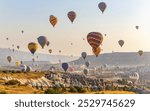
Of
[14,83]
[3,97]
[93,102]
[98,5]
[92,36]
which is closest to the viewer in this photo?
[93,102]

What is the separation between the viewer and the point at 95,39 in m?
63.7

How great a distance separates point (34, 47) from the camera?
73.4 meters

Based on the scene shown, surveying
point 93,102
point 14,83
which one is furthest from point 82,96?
point 14,83

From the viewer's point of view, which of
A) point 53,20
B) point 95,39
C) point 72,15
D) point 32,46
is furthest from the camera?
point 53,20

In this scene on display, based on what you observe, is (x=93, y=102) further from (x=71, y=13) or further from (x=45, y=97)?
(x=71, y=13)

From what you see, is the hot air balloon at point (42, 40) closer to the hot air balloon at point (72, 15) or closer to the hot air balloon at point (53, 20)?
the hot air balloon at point (53, 20)

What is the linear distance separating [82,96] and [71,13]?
5385 cm

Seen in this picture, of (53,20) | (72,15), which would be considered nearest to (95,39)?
(72,15)

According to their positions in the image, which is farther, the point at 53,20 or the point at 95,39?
the point at 53,20

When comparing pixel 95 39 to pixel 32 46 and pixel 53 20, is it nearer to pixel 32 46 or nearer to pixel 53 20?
pixel 32 46

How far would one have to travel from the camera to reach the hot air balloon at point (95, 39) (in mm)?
63656

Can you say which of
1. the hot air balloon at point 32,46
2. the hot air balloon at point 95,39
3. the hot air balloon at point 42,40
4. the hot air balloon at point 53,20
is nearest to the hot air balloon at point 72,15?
the hot air balloon at point 53,20

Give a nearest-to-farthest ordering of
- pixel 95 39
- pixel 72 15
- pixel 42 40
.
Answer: pixel 95 39, pixel 72 15, pixel 42 40

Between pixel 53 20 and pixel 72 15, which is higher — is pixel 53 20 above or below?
below
